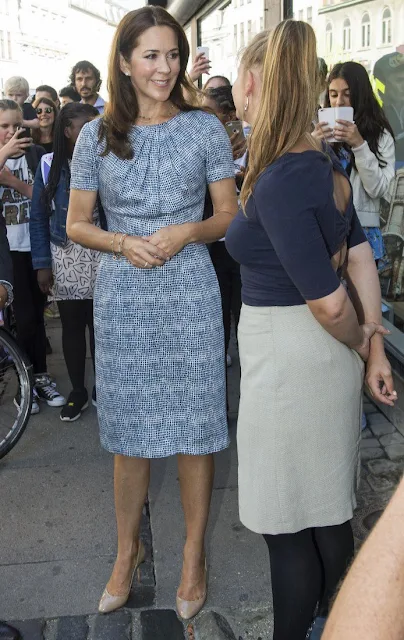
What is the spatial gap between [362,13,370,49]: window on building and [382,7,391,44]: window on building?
7.8 inches

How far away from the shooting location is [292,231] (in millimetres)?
1904

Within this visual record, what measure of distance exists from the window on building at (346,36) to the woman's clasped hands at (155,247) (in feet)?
9.99

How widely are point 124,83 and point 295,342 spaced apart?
4.06ft

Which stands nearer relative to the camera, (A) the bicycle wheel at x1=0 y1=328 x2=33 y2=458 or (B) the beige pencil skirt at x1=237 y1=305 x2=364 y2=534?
(B) the beige pencil skirt at x1=237 y1=305 x2=364 y2=534

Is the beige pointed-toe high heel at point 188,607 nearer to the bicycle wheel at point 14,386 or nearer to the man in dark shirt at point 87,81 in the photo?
the bicycle wheel at point 14,386

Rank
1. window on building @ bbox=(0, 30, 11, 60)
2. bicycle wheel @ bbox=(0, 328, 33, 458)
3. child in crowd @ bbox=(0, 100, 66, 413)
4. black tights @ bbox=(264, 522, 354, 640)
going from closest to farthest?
black tights @ bbox=(264, 522, 354, 640)
bicycle wheel @ bbox=(0, 328, 33, 458)
child in crowd @ bbox=(0, 100, 66, 413)
window on building @ bbox=(0, 30, 11, 60)

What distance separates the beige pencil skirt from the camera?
6.80 ft

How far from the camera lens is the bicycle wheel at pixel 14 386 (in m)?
4.29

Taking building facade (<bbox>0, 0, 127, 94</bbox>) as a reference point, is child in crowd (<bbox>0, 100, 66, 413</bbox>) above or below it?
below

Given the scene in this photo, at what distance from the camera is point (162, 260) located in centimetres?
262

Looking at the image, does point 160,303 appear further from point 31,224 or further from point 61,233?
point 31,224

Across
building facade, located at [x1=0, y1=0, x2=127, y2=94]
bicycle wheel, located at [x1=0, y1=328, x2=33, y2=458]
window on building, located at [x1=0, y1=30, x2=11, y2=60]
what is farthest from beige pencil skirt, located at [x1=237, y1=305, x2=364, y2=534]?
window on building, located at [x1=0, y1=30, x2=11, y2=60]

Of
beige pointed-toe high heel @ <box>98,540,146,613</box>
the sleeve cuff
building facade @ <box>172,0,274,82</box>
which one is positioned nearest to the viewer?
beige pointed-toe high heel @ <box>98,540,146,613</box>

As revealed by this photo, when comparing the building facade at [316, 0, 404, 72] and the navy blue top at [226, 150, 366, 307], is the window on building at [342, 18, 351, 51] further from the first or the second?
the navy blue top at [226, 150, 366, 307]
